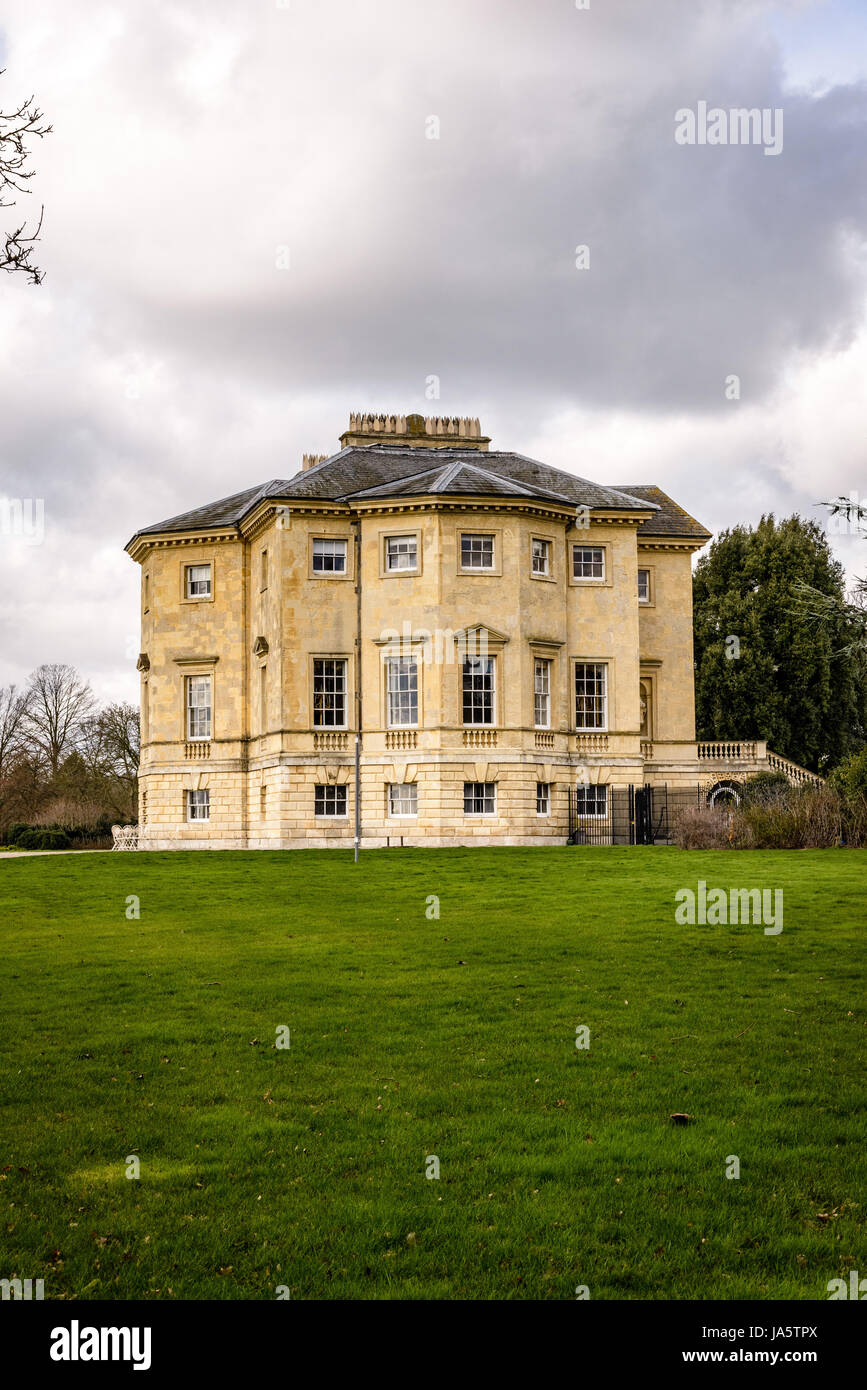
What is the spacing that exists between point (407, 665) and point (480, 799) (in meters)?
5.19

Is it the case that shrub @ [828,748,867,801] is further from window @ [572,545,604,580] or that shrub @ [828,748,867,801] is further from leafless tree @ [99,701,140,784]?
leafless tree @ [99,701,140,784]

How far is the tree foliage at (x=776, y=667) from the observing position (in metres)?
62.9

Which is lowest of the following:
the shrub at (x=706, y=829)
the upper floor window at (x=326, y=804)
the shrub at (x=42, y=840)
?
the shrub at (x=42, y=840)

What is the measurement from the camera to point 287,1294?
636cm

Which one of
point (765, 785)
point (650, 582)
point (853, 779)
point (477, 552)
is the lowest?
point (765, 785)

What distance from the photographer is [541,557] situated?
44.1 metres

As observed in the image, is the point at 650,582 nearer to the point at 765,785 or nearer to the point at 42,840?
the point at 765,785

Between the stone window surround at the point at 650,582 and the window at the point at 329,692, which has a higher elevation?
the stone window surround at the point at 650,582

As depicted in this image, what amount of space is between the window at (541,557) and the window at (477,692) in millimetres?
4050

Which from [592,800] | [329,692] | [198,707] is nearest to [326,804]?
[329,692]

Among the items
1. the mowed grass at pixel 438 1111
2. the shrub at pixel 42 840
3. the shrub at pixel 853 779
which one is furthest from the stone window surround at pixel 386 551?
the mowed grass at pixel 438 1111

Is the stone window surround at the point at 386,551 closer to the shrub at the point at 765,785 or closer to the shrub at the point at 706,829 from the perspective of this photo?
the shrub at the point at 706,829
